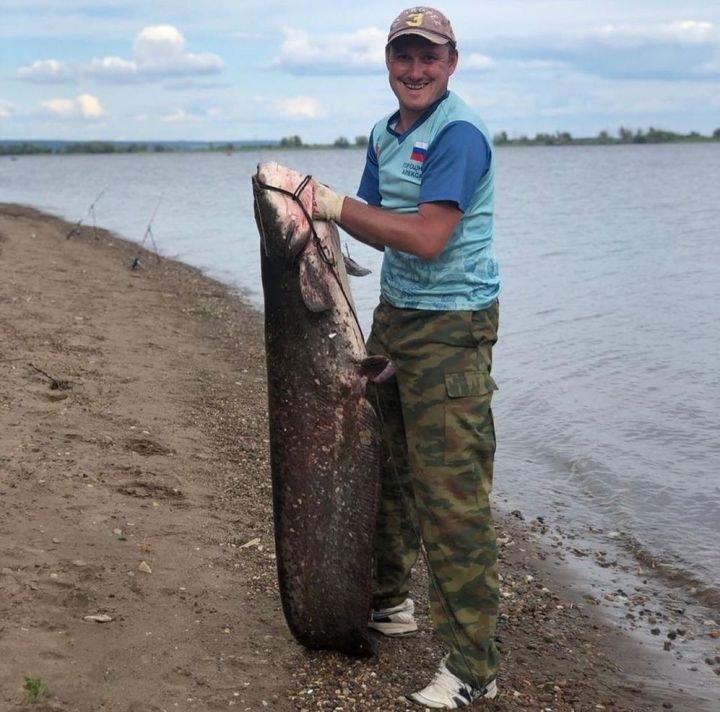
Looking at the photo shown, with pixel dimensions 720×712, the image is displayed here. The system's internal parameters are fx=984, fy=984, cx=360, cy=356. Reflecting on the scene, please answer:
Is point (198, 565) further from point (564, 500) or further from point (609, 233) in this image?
point (609, 233)

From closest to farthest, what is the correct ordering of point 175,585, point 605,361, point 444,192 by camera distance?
point 444,192 < point 175,585 < point 605,361

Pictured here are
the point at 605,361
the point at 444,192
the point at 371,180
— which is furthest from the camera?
the point at 605,361

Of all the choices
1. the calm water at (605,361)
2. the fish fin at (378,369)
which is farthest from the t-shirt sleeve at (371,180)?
the calm water at (605,361)

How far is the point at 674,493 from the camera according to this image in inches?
335

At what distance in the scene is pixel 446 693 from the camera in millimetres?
4309

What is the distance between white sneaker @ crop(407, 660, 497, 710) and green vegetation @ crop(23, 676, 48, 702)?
5.15 feet

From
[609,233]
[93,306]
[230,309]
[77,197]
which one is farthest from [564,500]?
[77,197]

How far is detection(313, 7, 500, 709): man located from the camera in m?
3.96

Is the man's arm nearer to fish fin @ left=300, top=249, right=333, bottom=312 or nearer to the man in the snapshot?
the man

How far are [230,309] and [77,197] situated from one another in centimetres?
3649

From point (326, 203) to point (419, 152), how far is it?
1.46 ft

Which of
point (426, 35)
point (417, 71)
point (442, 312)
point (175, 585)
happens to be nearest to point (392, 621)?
point (175, 585)

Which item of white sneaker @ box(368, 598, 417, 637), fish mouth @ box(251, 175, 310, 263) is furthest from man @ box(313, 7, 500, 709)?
white sneaker @ box(368, 598, 417, 637)

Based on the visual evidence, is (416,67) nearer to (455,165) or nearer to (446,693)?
(455,165)
